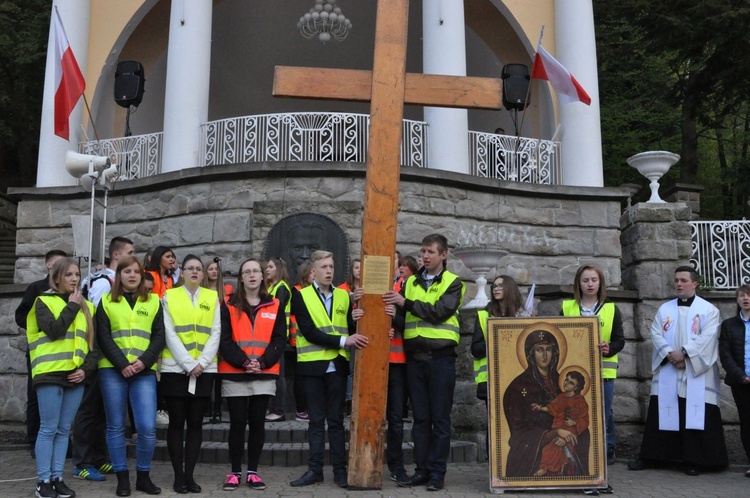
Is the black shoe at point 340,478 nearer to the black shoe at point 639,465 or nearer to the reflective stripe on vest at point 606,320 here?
the reflective stripe on vest at point 606,320

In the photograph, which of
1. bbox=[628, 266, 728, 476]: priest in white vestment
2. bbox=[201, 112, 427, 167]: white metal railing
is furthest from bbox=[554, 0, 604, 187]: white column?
bbox=[628, 266, 728, 476]: priest in white vestment

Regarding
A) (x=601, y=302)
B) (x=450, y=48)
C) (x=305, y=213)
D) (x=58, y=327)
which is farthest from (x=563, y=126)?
(x=58, y=327)

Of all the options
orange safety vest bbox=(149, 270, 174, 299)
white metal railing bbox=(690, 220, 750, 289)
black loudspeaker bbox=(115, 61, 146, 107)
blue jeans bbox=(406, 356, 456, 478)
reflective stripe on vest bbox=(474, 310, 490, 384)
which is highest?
black loudspeaker bbox=(115, 61, 146, 107)

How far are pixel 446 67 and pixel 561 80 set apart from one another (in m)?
1.79

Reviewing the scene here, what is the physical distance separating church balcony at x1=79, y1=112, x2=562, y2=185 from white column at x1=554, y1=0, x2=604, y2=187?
0.34 metres

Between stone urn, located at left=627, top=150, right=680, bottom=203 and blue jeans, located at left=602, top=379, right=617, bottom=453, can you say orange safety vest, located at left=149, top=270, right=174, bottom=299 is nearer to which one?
blue jeans, located at left=602, top=379, right=617, bottom=453

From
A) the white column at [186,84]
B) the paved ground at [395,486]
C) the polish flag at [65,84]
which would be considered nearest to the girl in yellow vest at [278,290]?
the paved ground at [395,486]

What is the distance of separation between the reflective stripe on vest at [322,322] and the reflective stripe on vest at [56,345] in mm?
1672

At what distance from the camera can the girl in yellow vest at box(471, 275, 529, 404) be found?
7.35 metres

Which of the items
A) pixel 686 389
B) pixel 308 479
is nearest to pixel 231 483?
pixel 308 479

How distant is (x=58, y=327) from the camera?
21.3ft

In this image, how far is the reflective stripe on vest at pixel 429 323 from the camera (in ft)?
22.7

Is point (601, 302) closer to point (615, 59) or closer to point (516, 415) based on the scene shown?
point (516, 415)

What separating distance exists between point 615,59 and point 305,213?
12.9m
